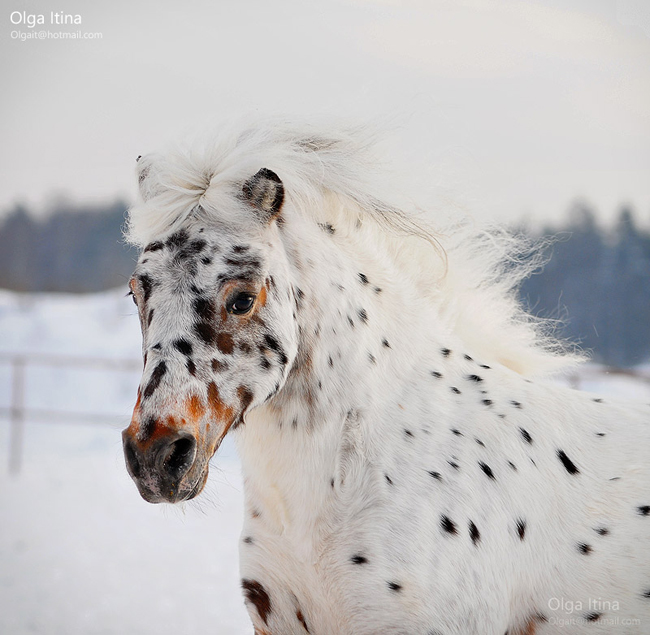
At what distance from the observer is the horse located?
1667mm

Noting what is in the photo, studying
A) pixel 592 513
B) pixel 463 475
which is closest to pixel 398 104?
pixel 463 475

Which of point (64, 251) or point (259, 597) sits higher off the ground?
point (259, 597)

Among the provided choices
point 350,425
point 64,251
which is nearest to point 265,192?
point 350,425

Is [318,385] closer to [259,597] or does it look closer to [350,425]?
[350,425]

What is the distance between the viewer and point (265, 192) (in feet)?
5.92

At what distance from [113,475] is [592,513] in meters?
6.38

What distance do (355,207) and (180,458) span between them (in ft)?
3.27

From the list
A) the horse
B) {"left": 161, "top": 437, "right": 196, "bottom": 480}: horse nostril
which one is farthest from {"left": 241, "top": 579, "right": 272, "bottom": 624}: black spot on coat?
{"left": 161, "top": 437, "right": 196, "bottom": 480}: horse nostril

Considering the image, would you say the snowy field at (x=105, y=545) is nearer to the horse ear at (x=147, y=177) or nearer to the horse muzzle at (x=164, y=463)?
the horse muzzle at (x=164, y=463)

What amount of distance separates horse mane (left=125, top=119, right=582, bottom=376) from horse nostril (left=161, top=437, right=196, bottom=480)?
2.10 ft

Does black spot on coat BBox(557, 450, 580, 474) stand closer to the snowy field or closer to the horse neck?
the horse neck

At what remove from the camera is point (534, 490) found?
190cm

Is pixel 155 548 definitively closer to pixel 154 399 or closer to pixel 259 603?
pixel 259 603

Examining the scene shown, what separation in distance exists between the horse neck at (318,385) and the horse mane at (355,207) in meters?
0.17
